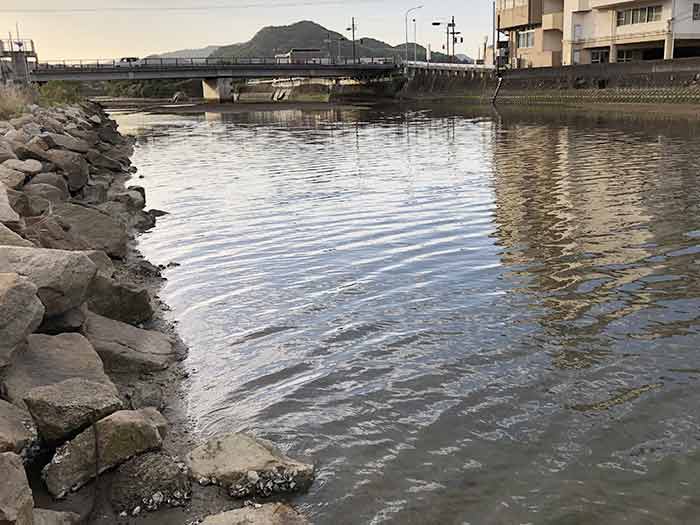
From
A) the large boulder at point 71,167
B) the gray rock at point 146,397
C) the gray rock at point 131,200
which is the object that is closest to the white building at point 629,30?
the gray rock at point 131,200

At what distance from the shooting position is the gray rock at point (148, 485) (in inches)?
166

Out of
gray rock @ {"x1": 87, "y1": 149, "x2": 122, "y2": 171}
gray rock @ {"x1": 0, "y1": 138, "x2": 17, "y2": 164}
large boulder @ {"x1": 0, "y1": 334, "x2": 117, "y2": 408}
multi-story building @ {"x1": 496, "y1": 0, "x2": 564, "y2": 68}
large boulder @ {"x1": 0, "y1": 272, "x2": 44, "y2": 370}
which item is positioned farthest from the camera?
multi-story building @ {"x1": 496, "y1": 0, "x2": 564, "y2": 68}

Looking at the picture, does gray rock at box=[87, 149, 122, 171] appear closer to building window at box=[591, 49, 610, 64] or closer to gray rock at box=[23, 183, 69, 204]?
gray rock at box=[23, 183, 69, 204]

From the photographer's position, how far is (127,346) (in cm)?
643

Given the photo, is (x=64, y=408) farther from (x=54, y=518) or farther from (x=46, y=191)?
(x=46, y=191)

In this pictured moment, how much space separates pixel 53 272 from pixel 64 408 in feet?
4.77

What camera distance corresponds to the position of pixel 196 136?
133 feet

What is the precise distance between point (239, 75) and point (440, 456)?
8950cm

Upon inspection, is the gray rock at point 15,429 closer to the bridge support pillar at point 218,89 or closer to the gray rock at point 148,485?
the gray rock at point 148,485

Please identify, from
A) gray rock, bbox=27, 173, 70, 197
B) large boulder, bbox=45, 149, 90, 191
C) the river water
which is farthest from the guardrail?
gray rock, bbox=27, 173, 70, 197

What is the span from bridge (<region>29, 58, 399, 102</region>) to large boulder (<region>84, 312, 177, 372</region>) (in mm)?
72807

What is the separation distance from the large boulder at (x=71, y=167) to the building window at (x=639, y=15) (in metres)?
57.3

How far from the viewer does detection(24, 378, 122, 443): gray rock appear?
14.3ft

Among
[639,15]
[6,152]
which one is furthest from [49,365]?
[639,15]
